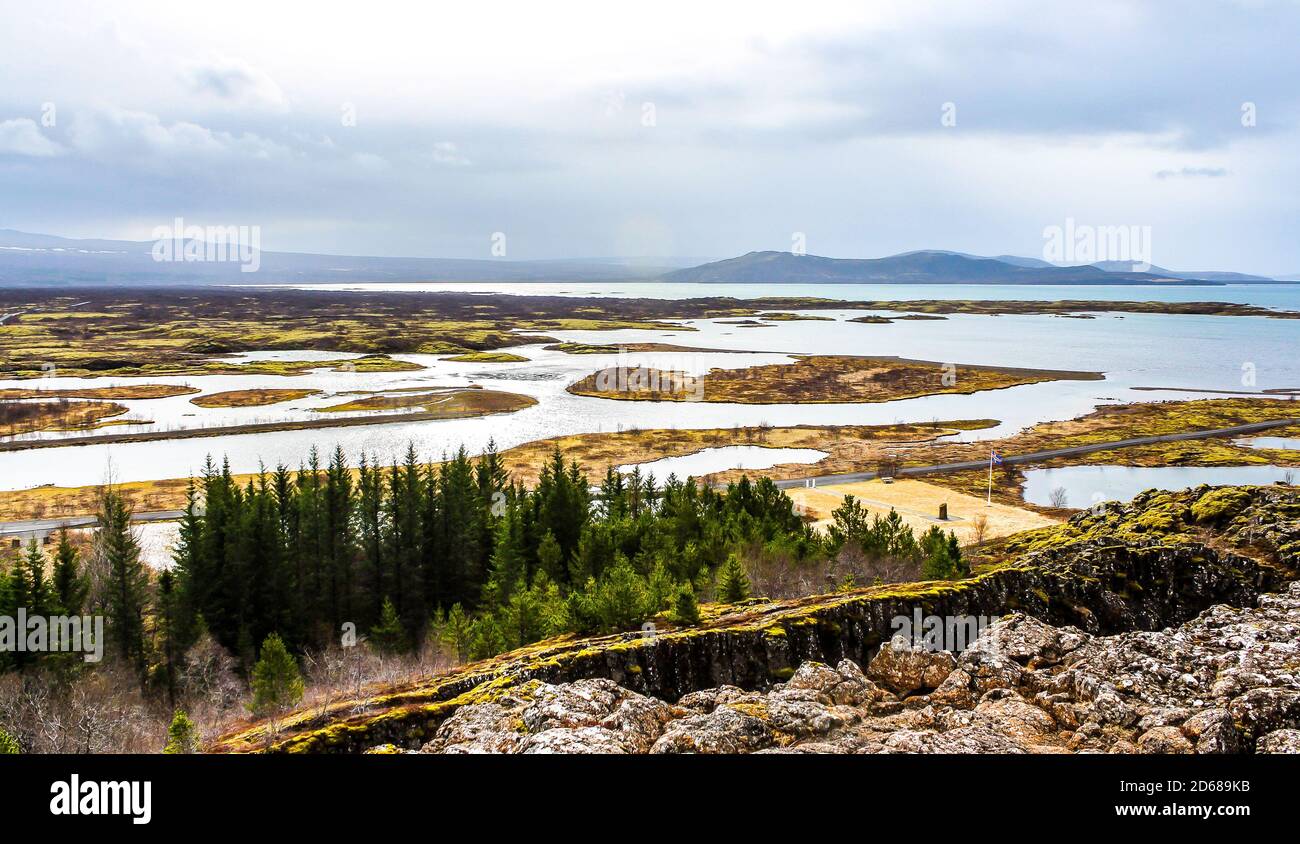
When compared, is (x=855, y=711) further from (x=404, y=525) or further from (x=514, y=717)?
(x=404, y=525)

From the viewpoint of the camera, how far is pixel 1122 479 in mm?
70375

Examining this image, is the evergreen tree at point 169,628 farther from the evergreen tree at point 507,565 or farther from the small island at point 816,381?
the small island at point 816,381

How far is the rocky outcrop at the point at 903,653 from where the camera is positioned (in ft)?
35.2

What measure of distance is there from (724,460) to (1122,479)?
37.7 metres

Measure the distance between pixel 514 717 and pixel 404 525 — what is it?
38.4 metres

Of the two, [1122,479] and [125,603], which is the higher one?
[1122,479]

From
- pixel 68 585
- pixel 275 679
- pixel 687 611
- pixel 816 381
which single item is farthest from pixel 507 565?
pixel 816 381

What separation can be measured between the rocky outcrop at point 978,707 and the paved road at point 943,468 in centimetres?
5497

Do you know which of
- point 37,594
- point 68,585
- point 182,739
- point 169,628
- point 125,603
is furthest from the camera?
point 169,628

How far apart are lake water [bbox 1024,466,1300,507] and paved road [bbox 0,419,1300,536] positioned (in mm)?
5624

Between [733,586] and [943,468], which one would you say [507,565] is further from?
[943,468]

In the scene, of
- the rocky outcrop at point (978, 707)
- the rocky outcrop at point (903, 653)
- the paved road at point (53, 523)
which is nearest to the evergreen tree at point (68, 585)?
the paved road at point (53, 523)

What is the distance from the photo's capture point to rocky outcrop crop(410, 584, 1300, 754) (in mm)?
9438

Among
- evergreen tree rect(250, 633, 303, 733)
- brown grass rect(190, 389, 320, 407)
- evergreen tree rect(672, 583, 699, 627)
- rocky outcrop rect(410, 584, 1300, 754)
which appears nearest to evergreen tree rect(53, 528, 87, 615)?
evergreen tree rect(250, 633, 303, 733)
